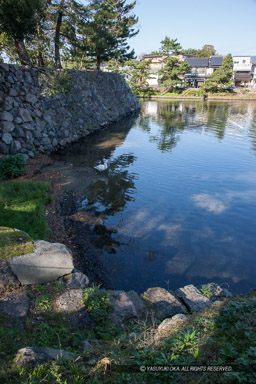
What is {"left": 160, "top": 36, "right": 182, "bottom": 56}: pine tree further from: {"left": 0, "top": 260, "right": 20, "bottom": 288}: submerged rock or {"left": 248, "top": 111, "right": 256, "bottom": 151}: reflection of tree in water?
{"left": 0, "top": 260, "right": 20, "bottom": 288}: submerged rock

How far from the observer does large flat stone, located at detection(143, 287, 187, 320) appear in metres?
4.91

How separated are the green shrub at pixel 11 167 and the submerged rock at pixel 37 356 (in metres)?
8.85

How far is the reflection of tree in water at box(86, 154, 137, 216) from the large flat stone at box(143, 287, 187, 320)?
14.3 ft

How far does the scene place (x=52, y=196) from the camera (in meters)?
9.66

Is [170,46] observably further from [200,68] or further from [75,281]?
[75,281]

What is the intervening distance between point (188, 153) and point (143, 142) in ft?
14.7

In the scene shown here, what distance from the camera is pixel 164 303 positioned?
16.7 ft

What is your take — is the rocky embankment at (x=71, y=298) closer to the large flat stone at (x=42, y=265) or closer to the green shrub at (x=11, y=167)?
the large flat stone at (x=42, y=265)

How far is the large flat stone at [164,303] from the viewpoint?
4.91 metres

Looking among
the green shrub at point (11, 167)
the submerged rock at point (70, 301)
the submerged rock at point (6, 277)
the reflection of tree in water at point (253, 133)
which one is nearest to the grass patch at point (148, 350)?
the submerged rock at point (70, 301)

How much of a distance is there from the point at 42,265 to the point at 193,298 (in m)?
3.16

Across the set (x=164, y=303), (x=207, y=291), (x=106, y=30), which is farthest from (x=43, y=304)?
(x=106, y=30)

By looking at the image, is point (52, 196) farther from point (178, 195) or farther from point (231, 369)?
point (231, 369)

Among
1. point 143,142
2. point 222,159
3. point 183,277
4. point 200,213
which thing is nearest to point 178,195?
point 200,213
